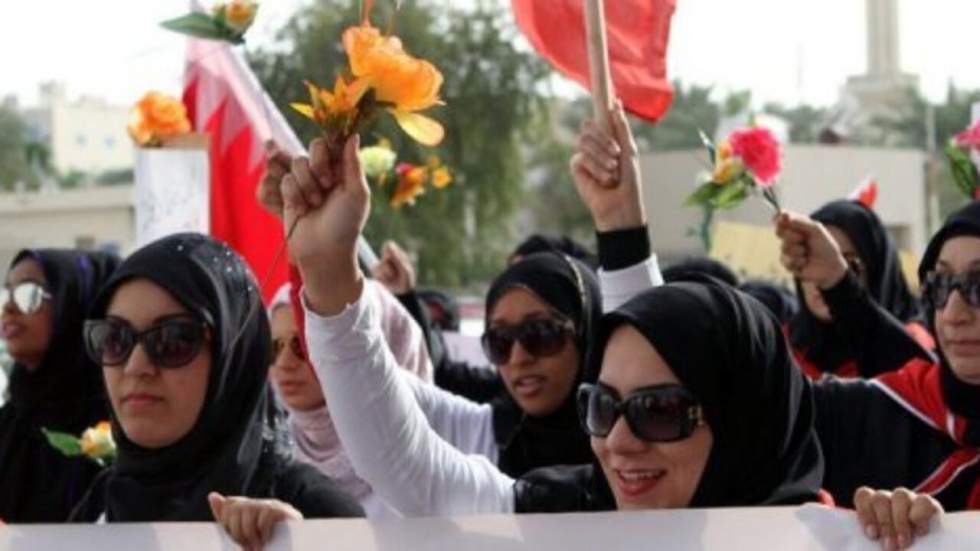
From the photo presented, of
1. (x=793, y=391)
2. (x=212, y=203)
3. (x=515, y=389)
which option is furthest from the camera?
(x=212, y=203)

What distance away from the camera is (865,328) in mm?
4961

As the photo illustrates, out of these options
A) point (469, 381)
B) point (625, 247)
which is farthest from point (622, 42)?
point (469, 381)

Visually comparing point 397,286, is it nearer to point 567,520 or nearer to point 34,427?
point 34,427

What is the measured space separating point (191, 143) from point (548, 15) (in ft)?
6.19

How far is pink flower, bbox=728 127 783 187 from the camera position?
515 cm

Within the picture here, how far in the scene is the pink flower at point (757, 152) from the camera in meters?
5.15

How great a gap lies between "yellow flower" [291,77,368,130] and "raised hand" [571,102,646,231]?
2.37ft

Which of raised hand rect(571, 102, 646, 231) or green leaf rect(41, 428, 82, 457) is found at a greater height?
raised hand rect(571, 102, 646, 231)

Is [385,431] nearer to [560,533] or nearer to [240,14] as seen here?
[560,533]

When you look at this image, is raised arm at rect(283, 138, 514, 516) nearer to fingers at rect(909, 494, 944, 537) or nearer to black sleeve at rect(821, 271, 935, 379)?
fingers at rect(909, 494, 944, 537)

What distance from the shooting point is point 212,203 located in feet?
19.9

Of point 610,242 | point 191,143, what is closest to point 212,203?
point 191,143

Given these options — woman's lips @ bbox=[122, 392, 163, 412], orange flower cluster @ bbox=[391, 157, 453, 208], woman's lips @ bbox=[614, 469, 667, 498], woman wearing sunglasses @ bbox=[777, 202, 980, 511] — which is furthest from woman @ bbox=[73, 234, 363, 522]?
orange flower cluster @ bbox=[391, 157, 453, 208]

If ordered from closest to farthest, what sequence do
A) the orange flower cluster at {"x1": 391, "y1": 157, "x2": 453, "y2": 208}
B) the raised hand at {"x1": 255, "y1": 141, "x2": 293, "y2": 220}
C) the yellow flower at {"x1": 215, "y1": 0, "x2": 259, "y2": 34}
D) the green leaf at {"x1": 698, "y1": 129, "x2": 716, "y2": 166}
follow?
the raised hand at {"x1": 255, "y1": 141, "x2": 293, "y2": 220}, the yellow flower at {"x1": 215, "y1": 0, "x2": 259, "y2": 34}, the green leaf at {"x1": 698, "y1": 129, "x2": 716, "y2": 166}, the orange flower cluster at {"x1": 391, "y1": 157, "x2": 453, "y2": 208}
